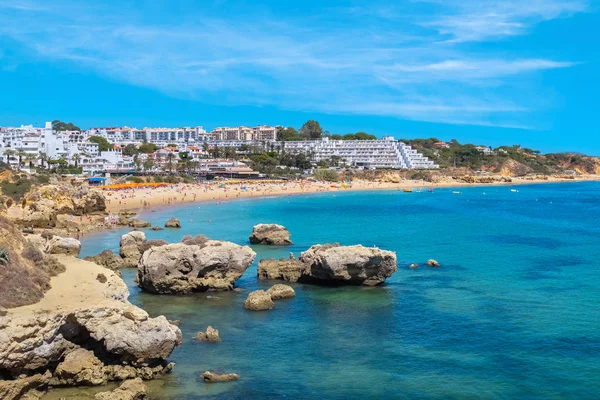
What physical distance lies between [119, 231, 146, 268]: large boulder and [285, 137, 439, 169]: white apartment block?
137m

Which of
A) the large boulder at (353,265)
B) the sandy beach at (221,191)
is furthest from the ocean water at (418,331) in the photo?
the sandy beach at (221,191)

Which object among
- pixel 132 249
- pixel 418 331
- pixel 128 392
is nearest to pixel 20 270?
pixel 128 392

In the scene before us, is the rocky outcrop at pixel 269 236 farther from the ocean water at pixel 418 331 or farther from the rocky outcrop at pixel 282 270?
the rocky outcrop at pixel 282 270

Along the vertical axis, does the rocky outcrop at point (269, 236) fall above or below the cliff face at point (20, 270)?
below

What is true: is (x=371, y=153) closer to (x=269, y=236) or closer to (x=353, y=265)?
(x=269, y=236)

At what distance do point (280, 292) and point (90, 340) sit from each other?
1129cm

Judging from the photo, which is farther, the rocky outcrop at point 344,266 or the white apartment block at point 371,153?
the white apartment block at point 371,153

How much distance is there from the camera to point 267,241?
143 feet

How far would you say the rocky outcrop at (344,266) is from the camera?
2908 cm

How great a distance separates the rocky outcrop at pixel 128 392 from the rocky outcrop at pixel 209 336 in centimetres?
474

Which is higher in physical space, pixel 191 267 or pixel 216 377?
pixel 191 267

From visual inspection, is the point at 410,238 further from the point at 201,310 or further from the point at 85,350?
the point at 85,350

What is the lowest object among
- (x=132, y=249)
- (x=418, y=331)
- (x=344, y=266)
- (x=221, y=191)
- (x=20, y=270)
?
(x=418, y=331)

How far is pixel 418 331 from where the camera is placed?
23.0m
